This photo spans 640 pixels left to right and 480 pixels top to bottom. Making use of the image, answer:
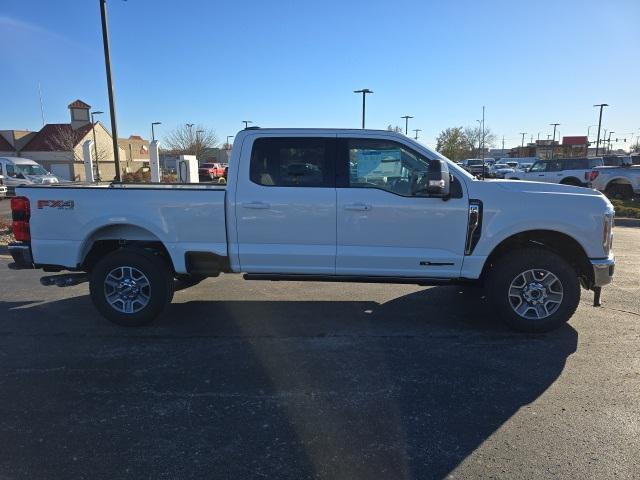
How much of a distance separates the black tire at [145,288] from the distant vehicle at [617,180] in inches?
761

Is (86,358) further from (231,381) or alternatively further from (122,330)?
(231,381)

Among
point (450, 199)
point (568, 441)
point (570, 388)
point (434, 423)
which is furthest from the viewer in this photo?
point (450, 199)

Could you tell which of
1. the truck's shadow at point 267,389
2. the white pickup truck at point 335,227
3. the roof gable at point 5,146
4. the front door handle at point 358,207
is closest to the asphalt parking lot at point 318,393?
the truck's shadow at point 267,389

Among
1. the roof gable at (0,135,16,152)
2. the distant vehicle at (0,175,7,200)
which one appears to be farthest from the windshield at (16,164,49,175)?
the roof gable at (0,135,16,152)

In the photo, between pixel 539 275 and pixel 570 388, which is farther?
pixel 539 275

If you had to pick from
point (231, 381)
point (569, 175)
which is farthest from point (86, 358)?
point (569, 175)

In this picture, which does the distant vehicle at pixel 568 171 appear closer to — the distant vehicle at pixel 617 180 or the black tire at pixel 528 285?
the distant vehicle at pixel 617 180

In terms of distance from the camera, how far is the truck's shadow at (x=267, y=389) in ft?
9.57

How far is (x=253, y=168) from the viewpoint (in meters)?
5.07

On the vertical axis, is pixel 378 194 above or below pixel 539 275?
above

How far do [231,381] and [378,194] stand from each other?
2.29m

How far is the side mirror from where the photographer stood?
4.48 m

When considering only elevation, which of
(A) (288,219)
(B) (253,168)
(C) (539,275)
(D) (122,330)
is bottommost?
(D) (122,330)

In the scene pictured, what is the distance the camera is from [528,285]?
4918mm
